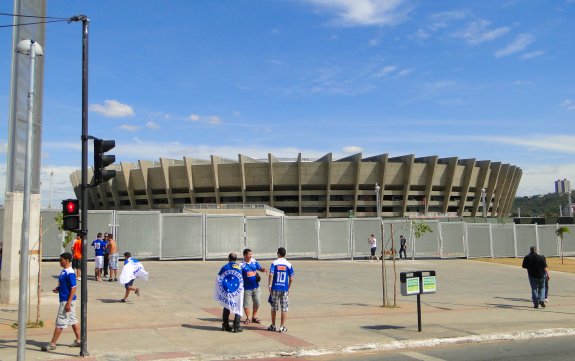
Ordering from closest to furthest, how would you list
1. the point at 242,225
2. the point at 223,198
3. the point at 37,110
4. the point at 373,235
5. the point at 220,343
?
1. the point at 220,343
2. the point at 37,110
3. the point at 242,225
4. the point at 373,235
5. the point at 223,198

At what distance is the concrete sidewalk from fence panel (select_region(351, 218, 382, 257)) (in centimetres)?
806

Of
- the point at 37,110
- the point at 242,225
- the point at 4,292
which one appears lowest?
the point at 4,292

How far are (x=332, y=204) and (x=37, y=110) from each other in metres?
69.6

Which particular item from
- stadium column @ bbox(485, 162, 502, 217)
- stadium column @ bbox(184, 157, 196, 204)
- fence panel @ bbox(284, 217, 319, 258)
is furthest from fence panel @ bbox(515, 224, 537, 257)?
stadium column @ bbox(485, 162, 502, 217)

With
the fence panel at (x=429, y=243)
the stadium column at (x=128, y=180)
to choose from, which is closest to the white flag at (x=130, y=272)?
the fence panel at (x=429, y=243)

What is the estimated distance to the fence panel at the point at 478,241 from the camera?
33.3 meters

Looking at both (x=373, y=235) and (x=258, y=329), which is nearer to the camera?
(x=258, y=329)

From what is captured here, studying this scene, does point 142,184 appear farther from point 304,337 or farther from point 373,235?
point 304,337

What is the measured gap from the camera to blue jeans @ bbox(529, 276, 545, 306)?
15.1 m

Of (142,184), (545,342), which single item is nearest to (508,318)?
(545,342)

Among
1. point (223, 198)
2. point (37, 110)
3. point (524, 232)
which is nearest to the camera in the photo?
point (37, 110)

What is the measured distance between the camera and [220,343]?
952 centimetres

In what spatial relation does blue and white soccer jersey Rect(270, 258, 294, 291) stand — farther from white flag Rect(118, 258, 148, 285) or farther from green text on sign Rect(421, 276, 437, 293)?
white flag Rect(118, 258, 148, 285)

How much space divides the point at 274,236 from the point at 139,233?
701 cm
